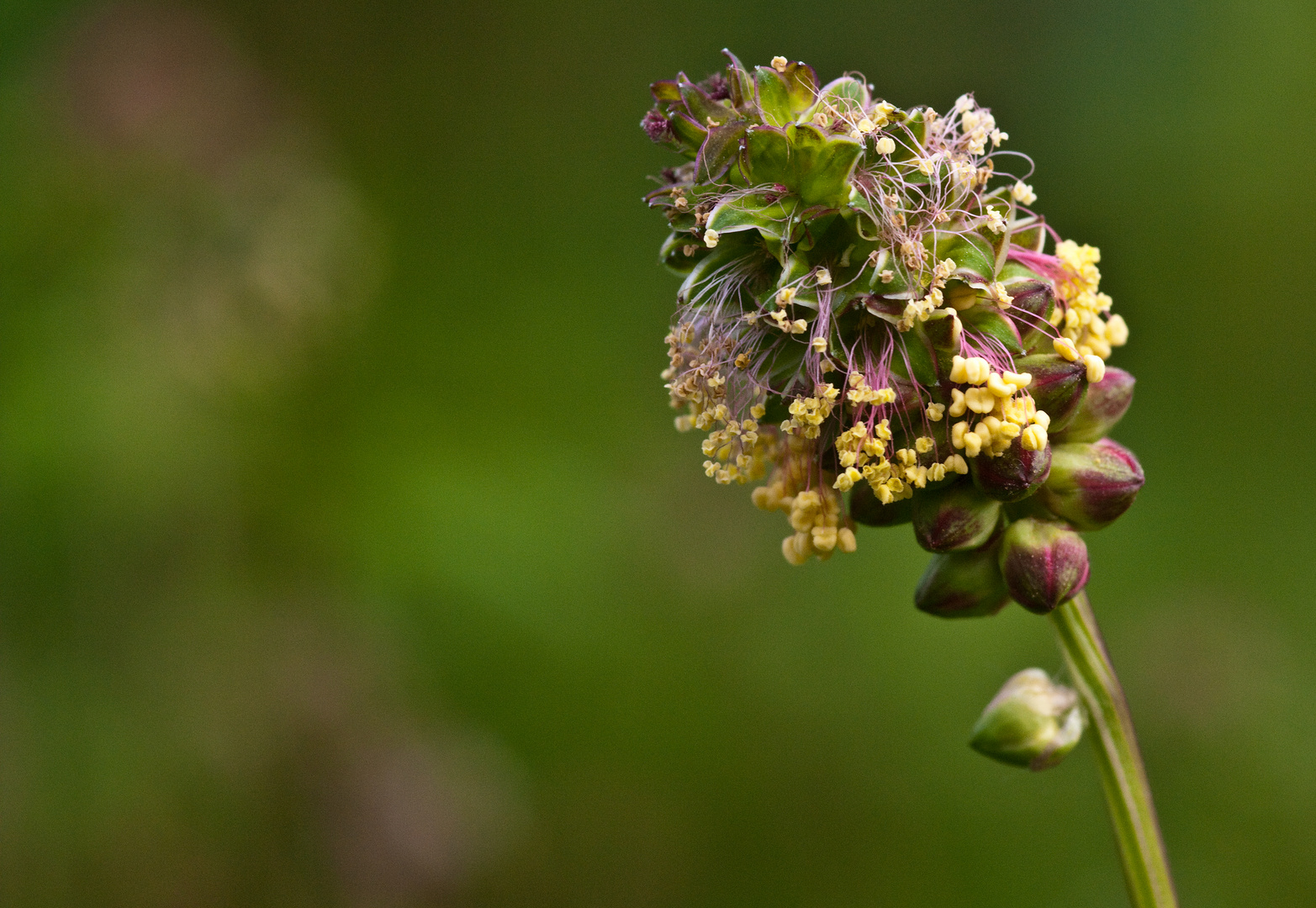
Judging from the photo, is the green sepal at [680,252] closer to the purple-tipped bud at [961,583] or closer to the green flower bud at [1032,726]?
the purple-tipped bud at [961,583]

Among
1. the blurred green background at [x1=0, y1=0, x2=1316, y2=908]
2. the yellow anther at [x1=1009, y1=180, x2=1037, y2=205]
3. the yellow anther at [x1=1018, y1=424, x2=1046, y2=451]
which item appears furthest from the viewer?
the blurred green background at [x1=0, y1=0, x2=1316, y2=908]

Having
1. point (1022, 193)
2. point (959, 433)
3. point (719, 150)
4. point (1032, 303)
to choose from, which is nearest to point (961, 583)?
point (959, 433)

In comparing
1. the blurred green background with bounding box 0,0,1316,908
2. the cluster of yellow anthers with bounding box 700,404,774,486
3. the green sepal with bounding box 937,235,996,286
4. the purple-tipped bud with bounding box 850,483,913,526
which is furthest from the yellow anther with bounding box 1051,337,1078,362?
the blurred green background with bounding box 0,0,1316,908

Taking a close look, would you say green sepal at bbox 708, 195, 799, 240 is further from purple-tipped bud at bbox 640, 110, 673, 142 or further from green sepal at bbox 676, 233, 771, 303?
purple-tipped bud at bbox 640, 110, 673, 142

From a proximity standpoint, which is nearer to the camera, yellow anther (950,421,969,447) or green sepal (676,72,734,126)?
yellow anther (950,421,969,447)

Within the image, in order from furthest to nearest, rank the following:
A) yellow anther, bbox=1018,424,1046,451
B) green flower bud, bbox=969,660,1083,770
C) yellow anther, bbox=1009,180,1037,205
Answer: green flower bud, bbox=969,660,1083,770 → yellow anther, bbox=1009,180,1037,205 → yellow anther, bbox=1018,424,1046,451

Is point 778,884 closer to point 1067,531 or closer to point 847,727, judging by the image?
point 847,727
